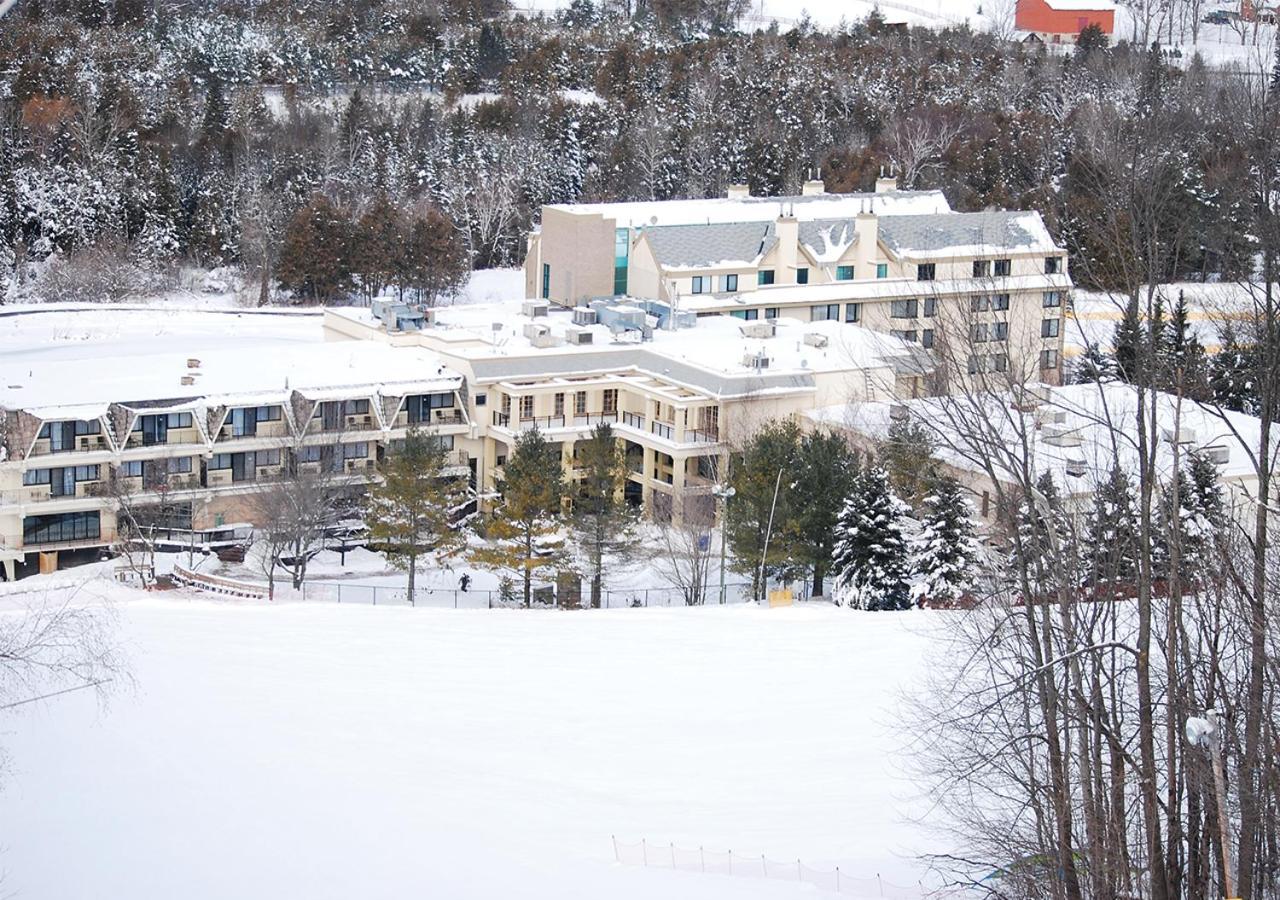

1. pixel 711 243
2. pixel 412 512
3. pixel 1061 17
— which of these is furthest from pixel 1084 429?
pixel 1061 17

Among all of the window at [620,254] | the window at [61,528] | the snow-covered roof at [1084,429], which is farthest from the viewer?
the window at [620,254]

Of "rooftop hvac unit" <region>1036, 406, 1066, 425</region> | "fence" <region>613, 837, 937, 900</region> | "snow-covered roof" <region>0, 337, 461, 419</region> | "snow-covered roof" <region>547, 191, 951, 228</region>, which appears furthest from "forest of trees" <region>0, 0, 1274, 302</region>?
"fence" <region>613, 837, 937, 900</region>

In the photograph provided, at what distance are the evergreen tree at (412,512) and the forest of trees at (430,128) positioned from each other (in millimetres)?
16786

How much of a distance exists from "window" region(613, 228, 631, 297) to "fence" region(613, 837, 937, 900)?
21.7 meters

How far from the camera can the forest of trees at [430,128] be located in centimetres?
4312

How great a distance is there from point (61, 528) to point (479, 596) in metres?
5.92

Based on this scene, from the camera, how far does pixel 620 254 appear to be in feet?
114

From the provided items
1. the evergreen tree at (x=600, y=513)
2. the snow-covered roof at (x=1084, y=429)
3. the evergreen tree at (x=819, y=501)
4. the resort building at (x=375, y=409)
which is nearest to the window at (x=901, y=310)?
the resort building at (x=375, y=409)

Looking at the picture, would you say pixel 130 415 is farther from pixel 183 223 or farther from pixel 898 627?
pixel 183 223

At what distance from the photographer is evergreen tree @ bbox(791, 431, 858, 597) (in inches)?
929

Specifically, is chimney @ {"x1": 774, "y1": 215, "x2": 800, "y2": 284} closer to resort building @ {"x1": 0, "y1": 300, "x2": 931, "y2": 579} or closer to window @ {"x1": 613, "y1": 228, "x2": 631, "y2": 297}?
window @ {"x1": 613, "y1": 228, "x2": 631, "y2": 297}

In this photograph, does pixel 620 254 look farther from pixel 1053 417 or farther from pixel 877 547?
pixel 877 547

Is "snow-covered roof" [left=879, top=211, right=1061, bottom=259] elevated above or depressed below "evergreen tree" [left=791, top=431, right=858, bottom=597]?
above

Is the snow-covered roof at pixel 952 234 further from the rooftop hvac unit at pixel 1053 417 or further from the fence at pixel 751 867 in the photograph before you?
the fence at pixel 751 867
